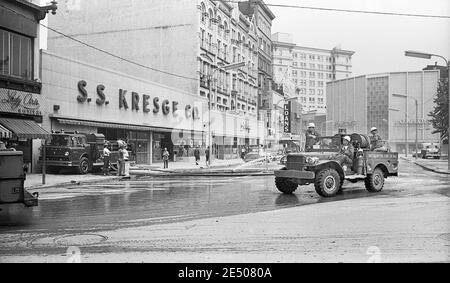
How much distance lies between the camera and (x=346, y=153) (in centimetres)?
1397

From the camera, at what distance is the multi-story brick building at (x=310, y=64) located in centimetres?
618

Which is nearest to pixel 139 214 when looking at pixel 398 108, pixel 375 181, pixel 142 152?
pixel 375 181

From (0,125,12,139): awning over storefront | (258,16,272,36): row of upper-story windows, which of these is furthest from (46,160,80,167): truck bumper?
(258,16,272,36): row of upper-story windows

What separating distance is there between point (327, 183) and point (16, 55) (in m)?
19.7

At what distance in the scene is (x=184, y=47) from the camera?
52.1m

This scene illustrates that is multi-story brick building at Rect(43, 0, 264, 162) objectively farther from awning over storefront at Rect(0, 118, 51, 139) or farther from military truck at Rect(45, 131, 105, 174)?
awning over storefront at Rect(0, 118, 51, 139)

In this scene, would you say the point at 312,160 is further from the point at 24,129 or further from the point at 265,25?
the point at 24,129

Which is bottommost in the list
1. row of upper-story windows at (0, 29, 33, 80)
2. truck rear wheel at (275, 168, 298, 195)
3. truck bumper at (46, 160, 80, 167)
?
truck rear wheel at (275, 168, 298, 195)

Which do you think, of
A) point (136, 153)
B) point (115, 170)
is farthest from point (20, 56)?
point (136, 153)

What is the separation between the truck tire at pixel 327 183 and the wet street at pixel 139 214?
0.30 m

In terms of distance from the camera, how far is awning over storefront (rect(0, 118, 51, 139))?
22672 millimetres

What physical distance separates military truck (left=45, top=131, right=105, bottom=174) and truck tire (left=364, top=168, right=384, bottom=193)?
16775 millimetres

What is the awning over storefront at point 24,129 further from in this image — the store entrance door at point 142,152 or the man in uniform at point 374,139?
the man in uniform at point 374,139

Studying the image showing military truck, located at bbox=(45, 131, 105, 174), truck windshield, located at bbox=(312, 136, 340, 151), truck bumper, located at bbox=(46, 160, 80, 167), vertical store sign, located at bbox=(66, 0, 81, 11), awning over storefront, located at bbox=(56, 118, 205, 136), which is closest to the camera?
truck windshield, located at bbox=(312, 136, 340, 151)
